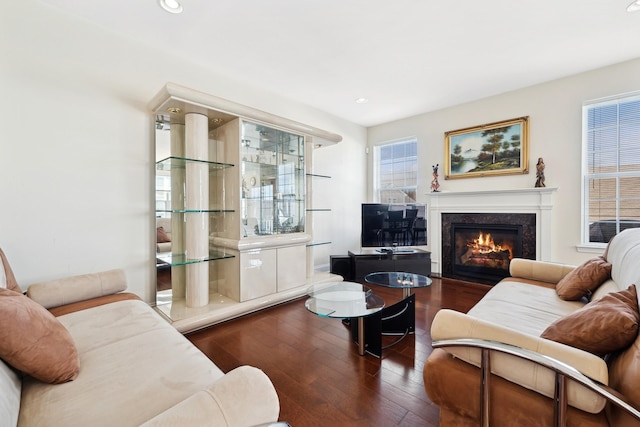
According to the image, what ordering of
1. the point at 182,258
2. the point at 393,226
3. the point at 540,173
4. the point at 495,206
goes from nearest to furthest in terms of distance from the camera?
1. the point at 182,258
2. the point at 540,173
3. the point at 495,206
4. the point at 393,226

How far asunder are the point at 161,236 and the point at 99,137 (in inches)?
40.5

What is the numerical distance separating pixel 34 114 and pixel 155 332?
80.2 inches

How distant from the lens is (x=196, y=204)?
8.48 feet

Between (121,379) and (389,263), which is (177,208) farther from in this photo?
(389,263)

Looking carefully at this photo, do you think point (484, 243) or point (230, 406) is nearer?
point (230, 406)

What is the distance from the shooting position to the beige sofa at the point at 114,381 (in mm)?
804

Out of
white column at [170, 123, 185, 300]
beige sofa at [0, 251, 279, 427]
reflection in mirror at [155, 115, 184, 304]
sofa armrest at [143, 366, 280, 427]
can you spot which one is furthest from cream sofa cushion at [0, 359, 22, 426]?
white column at [170, 123, 185, 300]

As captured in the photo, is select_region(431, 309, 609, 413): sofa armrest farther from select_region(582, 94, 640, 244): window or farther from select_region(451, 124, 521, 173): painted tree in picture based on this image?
select_region(451, 124, 521, 173): painted tree in picture

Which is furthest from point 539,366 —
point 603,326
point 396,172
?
point 396,172

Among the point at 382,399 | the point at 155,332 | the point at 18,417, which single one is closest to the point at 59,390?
the point at 18,417

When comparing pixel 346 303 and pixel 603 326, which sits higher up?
pixel 603 326

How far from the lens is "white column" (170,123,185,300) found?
274 cm

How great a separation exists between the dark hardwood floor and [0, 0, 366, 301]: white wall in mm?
1176

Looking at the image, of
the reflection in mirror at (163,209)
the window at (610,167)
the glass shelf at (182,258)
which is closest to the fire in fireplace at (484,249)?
the window at (610,167)
